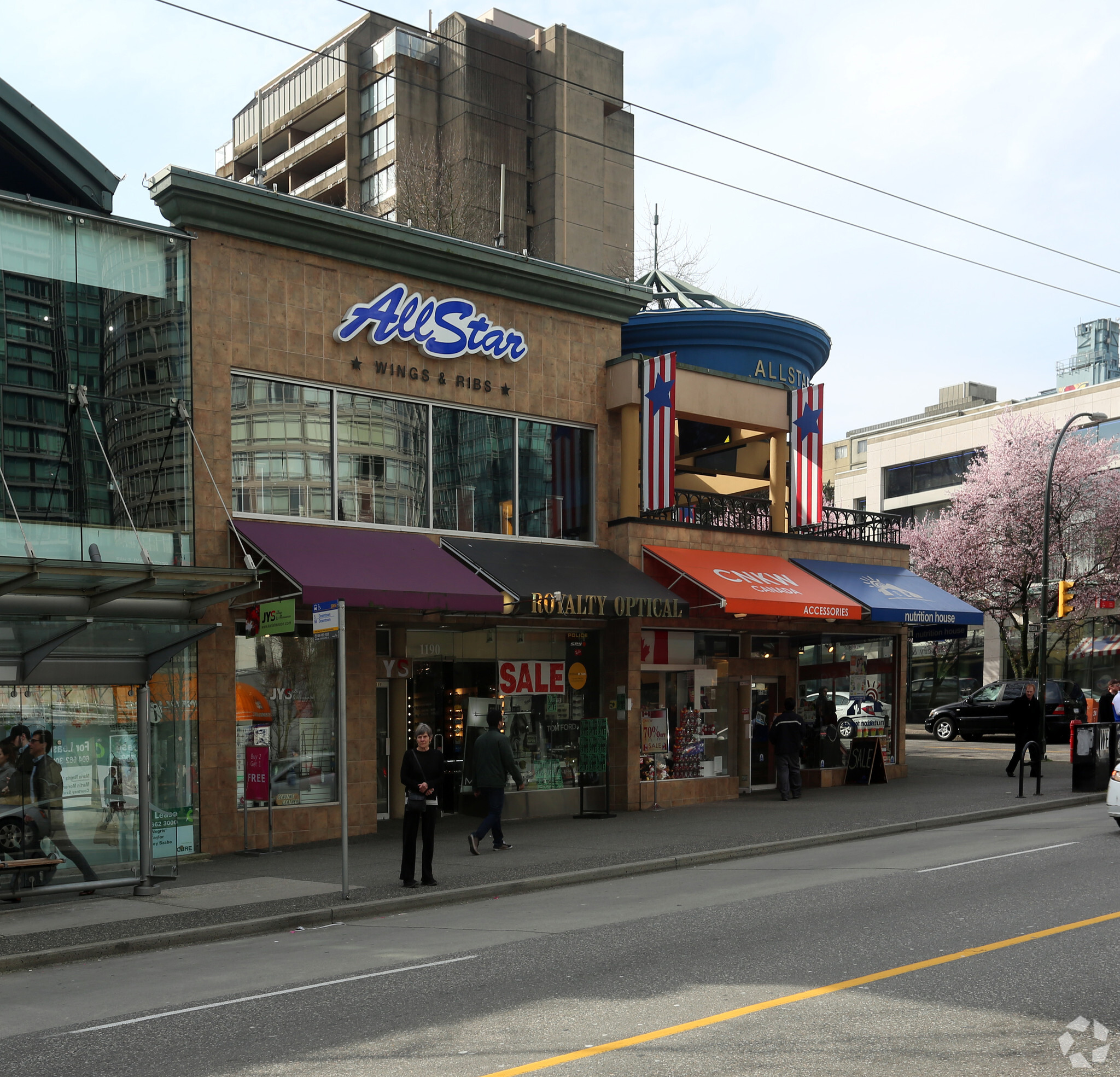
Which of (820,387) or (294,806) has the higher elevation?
(820,387)

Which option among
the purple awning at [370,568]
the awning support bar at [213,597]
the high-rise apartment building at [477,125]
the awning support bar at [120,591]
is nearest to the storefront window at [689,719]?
the purple awning at [370,568]

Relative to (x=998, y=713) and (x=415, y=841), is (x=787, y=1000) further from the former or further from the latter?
(x=998, y=713)

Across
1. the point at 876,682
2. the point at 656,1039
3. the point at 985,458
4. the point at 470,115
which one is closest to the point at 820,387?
the point at 876,682

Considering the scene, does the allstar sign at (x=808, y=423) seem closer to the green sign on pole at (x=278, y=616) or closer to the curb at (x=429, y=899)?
the curb at (x=429, y=899)

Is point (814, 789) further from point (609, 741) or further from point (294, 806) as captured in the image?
point (294, 806)

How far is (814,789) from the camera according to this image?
23.5 m

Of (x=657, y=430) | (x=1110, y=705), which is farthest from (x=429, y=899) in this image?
(x=1110, y=705)

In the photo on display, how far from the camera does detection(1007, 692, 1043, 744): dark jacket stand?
76.4 ft

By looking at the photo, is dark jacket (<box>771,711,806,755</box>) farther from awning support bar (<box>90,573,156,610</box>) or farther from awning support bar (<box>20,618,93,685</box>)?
awning support bar (<box>20,618,93,685</box>)

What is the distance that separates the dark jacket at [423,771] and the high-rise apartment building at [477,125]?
41048mm

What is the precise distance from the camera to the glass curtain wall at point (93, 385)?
47.8 ft

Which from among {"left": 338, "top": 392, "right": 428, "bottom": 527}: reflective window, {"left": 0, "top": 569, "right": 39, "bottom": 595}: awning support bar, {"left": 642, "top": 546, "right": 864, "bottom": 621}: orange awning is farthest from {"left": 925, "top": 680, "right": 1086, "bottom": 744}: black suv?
{"left": 0, "top": 569, "right": 39, "bottom": 595}: awning support bar

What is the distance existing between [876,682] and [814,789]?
2.91 metres

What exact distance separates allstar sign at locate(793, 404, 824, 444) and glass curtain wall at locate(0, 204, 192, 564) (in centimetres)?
1133
